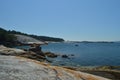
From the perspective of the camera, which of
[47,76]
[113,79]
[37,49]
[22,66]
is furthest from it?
[37,49]

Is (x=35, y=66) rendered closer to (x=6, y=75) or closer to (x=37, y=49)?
(x=6, y=75)

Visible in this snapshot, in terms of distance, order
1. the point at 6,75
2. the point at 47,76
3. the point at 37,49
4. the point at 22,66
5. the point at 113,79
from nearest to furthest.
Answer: the point at 6,75, the point at 47,76, the point at 22,66, the point at 113,79, the point at 37,49

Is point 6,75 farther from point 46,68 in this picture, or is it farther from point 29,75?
point 46,68

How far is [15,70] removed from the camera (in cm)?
593

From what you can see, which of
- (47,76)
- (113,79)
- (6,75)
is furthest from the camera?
(113,79)

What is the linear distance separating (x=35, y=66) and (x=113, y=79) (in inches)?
189

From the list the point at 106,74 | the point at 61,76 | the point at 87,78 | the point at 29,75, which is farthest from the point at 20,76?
the point at 106,74

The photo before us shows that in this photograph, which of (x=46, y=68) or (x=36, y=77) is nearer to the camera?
(x=36, y=77)

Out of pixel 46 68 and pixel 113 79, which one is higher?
pixel 46 68

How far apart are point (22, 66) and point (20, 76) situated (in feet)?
2.54

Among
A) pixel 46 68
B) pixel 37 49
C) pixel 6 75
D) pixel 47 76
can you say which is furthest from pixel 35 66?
pixel 37 49

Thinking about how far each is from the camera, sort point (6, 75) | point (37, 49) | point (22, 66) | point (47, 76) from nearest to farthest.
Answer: point (6, 75), point (47, 76), point (22, 66), point (37, 49)

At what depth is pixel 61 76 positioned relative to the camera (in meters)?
6.12

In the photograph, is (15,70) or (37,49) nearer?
(15,70)
